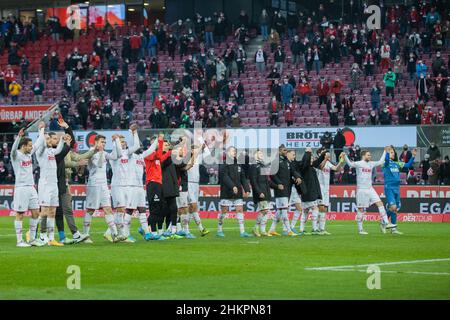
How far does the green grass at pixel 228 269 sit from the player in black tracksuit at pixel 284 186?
1.82 meters

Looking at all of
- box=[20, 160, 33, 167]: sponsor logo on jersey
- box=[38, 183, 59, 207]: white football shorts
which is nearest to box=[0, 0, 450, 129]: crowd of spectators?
box=[38, 183, 59, 207]: white football shorts

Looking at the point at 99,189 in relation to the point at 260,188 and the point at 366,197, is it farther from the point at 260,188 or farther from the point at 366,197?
the point at 366,197

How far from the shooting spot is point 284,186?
28.4 metres

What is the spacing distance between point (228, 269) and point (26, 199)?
7334 mm

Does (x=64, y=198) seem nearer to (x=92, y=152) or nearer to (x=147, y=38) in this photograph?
(x=92, y=152)

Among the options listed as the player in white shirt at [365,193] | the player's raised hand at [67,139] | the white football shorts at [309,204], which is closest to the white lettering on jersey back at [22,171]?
the player's raised hand at [67,139]

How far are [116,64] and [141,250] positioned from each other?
3617cm

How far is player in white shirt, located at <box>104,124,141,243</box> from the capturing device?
25.0m

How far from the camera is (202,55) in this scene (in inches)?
2175

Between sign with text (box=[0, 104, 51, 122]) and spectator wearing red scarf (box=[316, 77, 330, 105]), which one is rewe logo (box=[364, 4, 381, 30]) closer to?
spectator wearing red scarf (box=[316, 77, 330, 105])

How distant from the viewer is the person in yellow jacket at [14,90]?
56.7m

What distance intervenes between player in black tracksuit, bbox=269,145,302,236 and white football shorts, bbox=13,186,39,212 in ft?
25.3

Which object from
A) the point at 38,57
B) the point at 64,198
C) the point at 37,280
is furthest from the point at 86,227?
the point at 38,57
